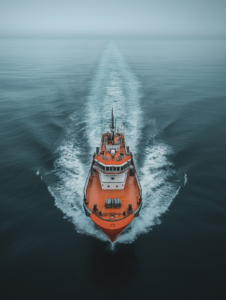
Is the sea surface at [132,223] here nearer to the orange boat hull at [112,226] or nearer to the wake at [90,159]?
the wake at [90,159]

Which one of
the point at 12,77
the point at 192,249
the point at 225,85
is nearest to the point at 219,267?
the point at 192,249

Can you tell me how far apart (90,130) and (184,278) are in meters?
34.5

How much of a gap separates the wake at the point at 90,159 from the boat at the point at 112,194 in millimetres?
2546

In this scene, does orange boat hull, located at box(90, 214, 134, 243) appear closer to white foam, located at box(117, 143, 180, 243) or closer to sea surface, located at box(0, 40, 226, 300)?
sea surface, located at box(0, 40, 226, 300)

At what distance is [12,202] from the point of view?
27578 mm

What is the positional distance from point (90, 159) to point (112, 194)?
12015 millimetres

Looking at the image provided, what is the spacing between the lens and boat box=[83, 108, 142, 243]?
2210 centimetres

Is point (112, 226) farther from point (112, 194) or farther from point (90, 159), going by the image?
point (90, 159)

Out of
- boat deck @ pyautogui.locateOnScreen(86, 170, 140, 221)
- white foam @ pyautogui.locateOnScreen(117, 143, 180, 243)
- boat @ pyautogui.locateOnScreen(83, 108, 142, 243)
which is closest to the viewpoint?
boat @ pyautogui.locateOnScreen(83, 108, 142, 243)

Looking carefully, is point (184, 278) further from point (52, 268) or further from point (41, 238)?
point (41, 238)

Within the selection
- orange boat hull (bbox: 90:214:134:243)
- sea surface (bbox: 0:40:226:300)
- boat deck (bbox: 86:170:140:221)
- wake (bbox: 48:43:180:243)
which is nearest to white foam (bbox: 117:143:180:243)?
wake (bbox: 48:43:180:243)

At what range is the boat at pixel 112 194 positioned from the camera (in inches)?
870

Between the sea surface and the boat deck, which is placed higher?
the boat deck

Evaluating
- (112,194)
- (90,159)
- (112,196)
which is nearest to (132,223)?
(112,196)
